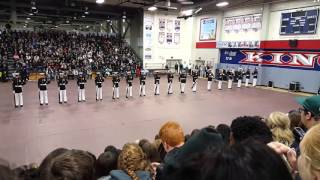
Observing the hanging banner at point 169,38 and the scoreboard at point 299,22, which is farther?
the hanging banner at point 169,38

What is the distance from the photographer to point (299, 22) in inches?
704

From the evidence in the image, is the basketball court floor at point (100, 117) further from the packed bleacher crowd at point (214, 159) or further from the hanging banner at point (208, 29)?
the hanging banner at point (208, 29)

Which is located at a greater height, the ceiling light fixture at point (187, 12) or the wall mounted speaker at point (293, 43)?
the ceiling light fixture at point (187, 12)

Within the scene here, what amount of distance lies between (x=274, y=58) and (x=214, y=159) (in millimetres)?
21047

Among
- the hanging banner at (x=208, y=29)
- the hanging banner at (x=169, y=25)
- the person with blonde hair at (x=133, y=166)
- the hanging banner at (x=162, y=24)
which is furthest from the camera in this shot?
the hanging banner at (x=169, y=25)

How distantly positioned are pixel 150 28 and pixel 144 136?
20.8 m

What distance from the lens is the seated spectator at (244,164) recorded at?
0.83 meters

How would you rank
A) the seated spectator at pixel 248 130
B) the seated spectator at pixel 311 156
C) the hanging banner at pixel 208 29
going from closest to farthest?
the seated spectator at pixel 311 156
the seated spectator at pixel 248 130
the hanging banner at pixel 208 29

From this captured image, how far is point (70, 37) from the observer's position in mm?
27969

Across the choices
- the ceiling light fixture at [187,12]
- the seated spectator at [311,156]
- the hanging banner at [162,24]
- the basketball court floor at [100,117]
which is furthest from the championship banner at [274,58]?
the seated spectator at [311,156]

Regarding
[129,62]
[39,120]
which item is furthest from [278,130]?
[129,62]

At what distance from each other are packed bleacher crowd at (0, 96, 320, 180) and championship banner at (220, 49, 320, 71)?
16.9 metres

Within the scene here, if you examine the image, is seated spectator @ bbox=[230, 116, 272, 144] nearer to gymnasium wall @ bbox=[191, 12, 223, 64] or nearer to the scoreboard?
the scoreboard

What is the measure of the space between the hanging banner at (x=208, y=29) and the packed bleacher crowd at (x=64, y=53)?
7.41 m
